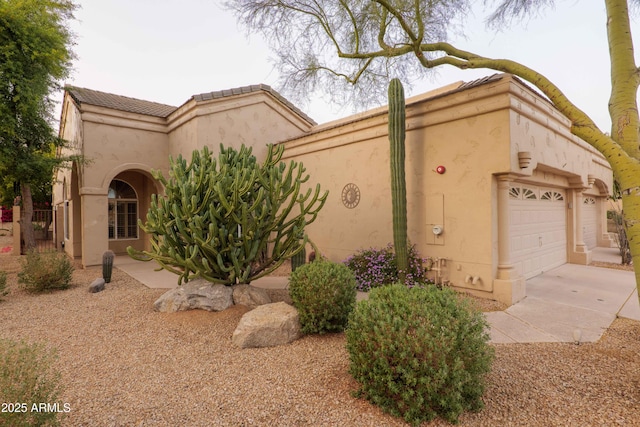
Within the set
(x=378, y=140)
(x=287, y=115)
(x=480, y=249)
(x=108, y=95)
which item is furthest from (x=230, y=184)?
(x=108, y=95)

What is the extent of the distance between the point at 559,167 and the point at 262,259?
7.99 metres

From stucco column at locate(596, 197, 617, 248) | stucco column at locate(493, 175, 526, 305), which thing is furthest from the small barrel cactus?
stucco column at locate(596, 197, 617, 248)

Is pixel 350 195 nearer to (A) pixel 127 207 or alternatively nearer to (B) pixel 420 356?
(B) pixel 420 356

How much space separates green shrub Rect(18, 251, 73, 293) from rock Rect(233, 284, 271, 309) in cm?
502

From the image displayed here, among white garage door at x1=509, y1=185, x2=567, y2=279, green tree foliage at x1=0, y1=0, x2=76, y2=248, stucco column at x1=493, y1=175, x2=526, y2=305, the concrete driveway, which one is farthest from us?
green tree foliage at x1=0, y1=0, x2=76, y2=248

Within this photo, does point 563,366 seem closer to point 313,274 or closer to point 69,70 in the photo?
point 313,274

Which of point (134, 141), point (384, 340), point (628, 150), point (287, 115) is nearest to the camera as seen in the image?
point (384, 340)

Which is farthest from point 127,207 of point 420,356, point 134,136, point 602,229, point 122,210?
point 602,229

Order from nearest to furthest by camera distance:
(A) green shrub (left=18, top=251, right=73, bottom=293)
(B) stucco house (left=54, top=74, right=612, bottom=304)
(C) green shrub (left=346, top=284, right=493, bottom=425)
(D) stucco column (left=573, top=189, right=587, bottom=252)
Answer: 1. (C) green shrub (left=346, top=284, right=493, bottom=425)
2. (B) stucco house (left=54, top=74, right=612, bottom=304)
3. (A) green shrub (left=18, top=251, right=73, bottom=293)
4. (D) stucco column (left=573, top=189, right=587, bottom=252)

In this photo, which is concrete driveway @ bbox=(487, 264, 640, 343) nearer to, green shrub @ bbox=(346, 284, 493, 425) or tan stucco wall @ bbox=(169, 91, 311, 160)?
green shrub @ bbox=(346, 284, 493, 425)

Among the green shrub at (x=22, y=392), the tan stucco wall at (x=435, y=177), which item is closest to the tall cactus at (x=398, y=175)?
the tan stucco wall at (x=435, y=177)

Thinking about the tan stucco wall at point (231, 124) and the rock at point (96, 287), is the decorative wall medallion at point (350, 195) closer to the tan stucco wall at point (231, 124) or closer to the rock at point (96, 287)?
the tan stucco wall at point (231, 124)

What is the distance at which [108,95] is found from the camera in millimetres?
12555

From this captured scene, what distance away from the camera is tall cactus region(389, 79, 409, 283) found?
6.82m
